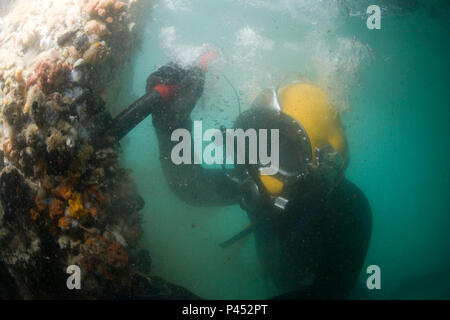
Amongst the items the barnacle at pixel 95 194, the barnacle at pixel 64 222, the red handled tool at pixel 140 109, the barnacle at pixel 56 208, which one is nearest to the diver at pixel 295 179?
the red handled tool at pixel 140 109

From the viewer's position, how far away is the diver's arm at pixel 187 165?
406 cm

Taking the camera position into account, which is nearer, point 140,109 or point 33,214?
point 33,214

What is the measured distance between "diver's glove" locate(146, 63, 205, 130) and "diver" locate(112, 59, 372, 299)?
0.05ft

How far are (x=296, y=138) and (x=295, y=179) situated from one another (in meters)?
0.65

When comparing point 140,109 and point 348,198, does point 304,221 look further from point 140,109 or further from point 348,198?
point 140,109

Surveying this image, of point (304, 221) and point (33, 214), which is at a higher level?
point (33, 214)

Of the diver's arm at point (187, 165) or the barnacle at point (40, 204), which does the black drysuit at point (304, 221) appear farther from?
the barnacle at point (40, 204)

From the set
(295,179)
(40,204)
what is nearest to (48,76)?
(40,204)

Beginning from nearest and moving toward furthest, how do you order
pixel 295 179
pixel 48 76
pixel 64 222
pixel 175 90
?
pixel 64 222, pixel 48 76, pixel 175 90, pixel 295 179

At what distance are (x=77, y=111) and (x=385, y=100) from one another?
1069 inches

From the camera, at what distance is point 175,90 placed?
3.78m

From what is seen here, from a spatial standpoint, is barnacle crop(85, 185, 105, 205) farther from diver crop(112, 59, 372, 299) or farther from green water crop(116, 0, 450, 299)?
green water crop(116, 0, 450, 299)

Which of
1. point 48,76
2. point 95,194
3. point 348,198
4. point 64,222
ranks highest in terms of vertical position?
point 48,76
